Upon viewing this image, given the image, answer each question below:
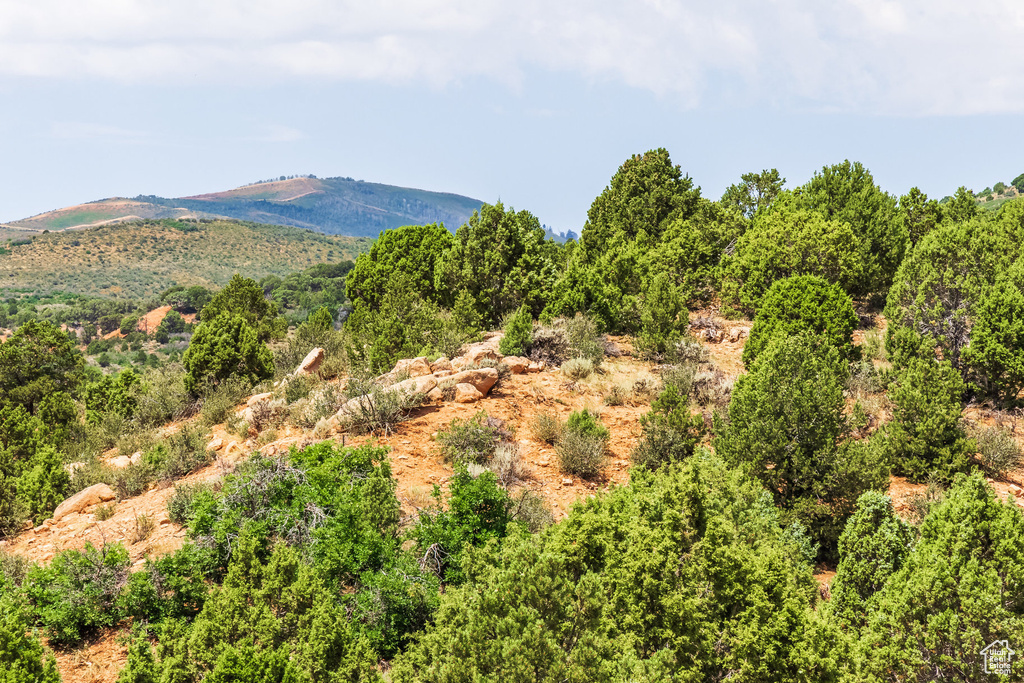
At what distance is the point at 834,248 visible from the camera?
19.4 metres

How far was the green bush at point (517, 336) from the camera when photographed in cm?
1373

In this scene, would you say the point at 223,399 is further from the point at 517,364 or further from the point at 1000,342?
the point at 1000,342

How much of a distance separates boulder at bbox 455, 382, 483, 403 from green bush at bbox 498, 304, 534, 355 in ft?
7.93

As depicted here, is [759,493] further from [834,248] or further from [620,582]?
[834,248]

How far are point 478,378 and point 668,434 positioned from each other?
3772 millimetres

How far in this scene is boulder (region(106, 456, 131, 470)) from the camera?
10655mm

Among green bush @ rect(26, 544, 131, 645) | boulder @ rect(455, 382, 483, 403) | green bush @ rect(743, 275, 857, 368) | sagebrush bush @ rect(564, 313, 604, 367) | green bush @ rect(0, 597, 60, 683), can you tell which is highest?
green bush @ rect(743, 275, 857, 368)

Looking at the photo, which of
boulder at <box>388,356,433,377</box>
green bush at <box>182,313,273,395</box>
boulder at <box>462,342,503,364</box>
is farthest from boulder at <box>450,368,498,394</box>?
green bush at <box>182,313,273,395</box>

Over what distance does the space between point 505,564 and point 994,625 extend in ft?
12.6

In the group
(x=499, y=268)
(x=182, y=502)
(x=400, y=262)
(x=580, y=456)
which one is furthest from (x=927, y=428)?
(x=400, y=262)

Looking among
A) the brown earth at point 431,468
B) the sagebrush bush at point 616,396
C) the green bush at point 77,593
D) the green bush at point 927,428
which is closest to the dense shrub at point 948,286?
the brown earth at point 431,468

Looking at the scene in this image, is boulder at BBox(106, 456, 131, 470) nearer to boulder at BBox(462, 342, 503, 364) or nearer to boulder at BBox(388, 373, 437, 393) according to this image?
boulder at BBox(388, 373, 437, 393)

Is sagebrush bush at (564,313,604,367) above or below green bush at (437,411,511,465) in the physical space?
above

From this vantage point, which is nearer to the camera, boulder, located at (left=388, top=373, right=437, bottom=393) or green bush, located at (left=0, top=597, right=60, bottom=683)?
green bush, located at (left=0, top=597, right=60, bottom=683)
